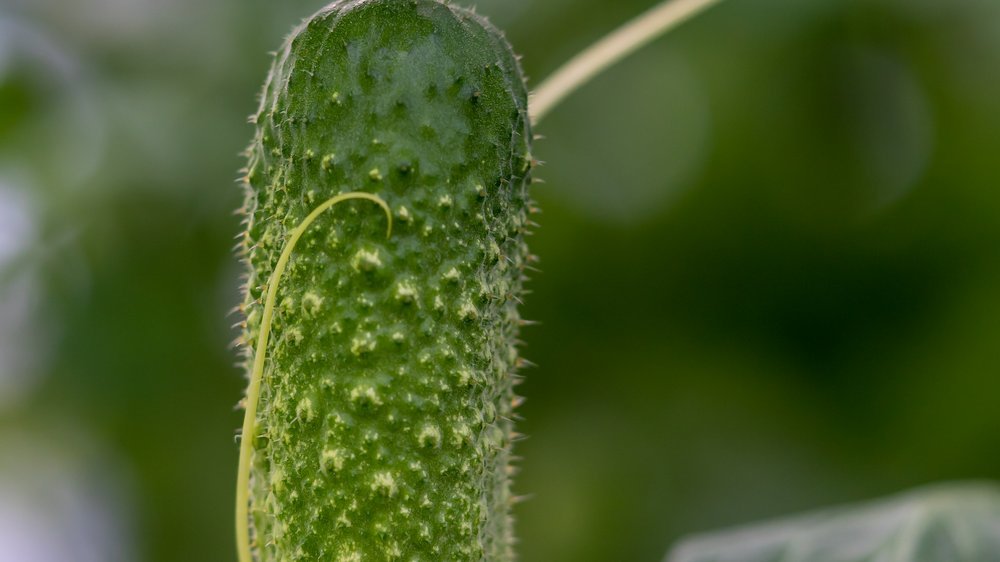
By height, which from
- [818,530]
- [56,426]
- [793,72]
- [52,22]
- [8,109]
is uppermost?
[52,22]

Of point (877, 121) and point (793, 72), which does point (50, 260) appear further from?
point (877, 121)

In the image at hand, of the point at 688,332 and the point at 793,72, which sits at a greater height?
the point at 793,72

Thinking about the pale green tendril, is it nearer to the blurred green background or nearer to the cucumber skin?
the cucumber skin

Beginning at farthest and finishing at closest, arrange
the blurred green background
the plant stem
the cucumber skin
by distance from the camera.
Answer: the blurred green background, the plant stem, the cucumber skin

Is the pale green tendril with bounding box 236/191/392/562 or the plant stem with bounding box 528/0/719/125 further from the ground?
the plant stem with bounding box 528/0/719/125

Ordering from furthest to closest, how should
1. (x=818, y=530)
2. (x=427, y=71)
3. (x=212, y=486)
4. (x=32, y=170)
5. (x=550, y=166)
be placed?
(x=550, y=166)
(x=212, y=486)
(x=32, y=170)
(x=818, y=530)
(x=427, y=71)

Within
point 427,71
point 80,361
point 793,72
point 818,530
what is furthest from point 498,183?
point 80,361

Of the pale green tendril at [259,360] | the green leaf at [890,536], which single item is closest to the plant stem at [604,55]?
the pale green tendril at [259,360]

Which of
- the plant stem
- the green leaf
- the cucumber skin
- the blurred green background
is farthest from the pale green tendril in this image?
the blurred green background
